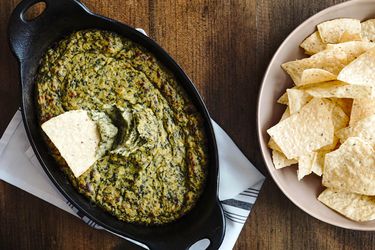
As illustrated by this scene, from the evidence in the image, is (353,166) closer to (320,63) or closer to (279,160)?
(279,160)

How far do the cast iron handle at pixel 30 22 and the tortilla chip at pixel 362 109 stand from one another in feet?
2.92

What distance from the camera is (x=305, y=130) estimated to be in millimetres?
1857

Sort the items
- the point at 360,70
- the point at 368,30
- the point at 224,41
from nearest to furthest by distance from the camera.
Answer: the point at 360,70 < the point at 368,30 < the point at 224,41

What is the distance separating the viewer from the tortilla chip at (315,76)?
1.79 m

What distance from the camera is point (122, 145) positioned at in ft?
5.90

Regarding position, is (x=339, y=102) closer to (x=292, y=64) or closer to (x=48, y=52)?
(x=292, y=64)

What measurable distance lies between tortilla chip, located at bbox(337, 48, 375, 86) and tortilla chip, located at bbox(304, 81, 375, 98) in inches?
0.9

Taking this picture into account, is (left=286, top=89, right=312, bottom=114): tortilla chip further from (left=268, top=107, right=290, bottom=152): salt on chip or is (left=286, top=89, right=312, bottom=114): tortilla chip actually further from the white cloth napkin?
the white cloth napkin

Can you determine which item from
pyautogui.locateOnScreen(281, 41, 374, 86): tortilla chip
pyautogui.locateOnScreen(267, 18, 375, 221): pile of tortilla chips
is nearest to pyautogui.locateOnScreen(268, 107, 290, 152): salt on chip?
pyautogui.locateOnScreen(267, 18, 375, 221): pile of tortilla chips

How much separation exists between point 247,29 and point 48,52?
68cm

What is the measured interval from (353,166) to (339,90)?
9.8 inches

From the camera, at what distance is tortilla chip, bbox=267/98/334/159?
1840mm

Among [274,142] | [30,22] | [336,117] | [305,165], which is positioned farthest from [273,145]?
[30,22]

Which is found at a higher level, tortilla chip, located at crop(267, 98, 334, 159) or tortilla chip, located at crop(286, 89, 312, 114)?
tortilla chip, located at crop(286, 89, 312, 114)
